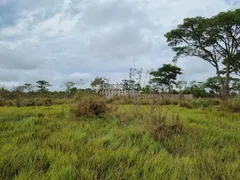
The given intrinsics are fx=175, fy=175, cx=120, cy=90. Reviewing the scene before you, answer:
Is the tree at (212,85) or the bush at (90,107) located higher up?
the tree at (212,85)

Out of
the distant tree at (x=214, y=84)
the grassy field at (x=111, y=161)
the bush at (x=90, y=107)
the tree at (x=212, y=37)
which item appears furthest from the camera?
the distant tree at (x=214, y=84)

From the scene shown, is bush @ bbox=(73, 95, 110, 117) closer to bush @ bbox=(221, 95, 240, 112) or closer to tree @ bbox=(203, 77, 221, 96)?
bush @ bbox=(221, 95, 240, 112)

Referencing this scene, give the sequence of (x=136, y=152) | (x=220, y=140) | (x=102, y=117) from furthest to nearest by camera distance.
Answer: (x=102, y=117)
(x=220, y=140)
(x=136, y=152)

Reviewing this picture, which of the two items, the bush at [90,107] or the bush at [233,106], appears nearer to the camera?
the bush at [90,107]

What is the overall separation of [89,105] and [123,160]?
8.80ft

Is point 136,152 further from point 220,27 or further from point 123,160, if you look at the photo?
point 220,27

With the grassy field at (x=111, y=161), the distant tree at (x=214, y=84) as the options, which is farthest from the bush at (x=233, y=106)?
the distant tree at (x=214, y=84)

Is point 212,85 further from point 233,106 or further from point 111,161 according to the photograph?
point 111,161

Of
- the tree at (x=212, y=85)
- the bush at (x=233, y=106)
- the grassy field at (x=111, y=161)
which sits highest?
the tree at (x=212, y=85)

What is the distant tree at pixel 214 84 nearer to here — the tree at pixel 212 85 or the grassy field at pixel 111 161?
the tree at pixel 212 85

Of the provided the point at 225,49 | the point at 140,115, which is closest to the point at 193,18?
the point at 225,49

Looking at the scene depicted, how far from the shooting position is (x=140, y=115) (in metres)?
3.80

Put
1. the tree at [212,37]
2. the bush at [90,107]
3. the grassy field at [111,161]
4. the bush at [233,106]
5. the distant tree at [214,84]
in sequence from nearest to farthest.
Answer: the grassy field at [111,161] → the bush at [90,107] → the bush at [233,106] → the tree at [212,37] → the distant tree at [214,84]

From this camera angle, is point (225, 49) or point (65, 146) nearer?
A: point (65, 146)
